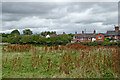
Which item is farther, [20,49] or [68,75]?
[20,49]

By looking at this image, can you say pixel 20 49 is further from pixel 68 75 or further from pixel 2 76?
pixel 68 75

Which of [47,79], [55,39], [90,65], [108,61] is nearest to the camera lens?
[47,79]

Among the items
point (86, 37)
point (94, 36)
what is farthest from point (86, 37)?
point (94, 36)

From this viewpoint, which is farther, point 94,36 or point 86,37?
point 86,37

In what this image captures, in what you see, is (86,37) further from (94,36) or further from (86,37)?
(94,36)

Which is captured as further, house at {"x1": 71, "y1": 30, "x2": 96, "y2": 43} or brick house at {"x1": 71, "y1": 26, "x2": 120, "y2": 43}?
house at {"x1": 71, "y1": 30, "x2": 96, "y2": 43}

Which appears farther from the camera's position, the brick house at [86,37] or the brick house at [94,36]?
the brick house at [86,37]

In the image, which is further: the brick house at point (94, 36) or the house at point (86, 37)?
the house at point (86, 37)

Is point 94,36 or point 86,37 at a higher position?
point 94,36

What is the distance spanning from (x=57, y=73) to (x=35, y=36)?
1525cm

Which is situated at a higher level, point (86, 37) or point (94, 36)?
point (94, 36)

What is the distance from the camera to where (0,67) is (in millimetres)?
6398

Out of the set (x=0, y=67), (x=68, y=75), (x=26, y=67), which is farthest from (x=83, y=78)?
(x=0, y=67)

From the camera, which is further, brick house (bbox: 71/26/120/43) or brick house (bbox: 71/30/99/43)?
brick house (bbox: 71/30/99/43)
